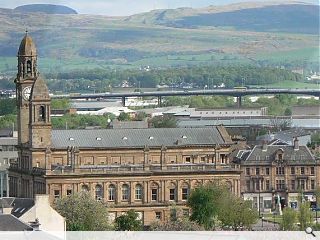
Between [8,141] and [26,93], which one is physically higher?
[26,93]

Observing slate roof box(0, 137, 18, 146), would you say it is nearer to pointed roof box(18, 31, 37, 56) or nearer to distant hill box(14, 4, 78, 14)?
pointed roof box(18, 31, 37, 56)

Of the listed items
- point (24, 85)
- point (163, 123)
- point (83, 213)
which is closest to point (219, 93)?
point (163, 123)

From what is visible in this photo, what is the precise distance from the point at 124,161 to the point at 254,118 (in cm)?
3900

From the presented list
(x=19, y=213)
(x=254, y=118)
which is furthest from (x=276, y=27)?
(x=19, y=213)

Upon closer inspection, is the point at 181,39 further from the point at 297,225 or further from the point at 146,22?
the point at 297,225

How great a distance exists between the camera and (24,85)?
4909cm

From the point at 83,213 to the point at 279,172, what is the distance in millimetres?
15014

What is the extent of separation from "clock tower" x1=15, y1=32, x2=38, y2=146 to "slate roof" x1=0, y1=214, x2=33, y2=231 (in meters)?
17.3

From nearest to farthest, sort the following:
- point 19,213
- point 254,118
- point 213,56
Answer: point 19,213 < point 254,118 < point 213,56

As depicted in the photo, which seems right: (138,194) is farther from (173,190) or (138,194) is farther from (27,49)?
(27,49)

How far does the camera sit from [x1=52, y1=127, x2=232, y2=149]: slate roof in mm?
46906

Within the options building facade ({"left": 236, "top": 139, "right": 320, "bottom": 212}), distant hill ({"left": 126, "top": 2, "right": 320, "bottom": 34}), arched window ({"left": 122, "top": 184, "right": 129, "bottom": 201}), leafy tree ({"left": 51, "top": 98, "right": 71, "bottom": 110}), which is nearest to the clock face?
arched window ({"left": 122, "top": 184, "right": 129, "bottom": 201})

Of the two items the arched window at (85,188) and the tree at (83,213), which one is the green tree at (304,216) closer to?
the tree at (83,213)

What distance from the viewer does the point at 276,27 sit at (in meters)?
194
